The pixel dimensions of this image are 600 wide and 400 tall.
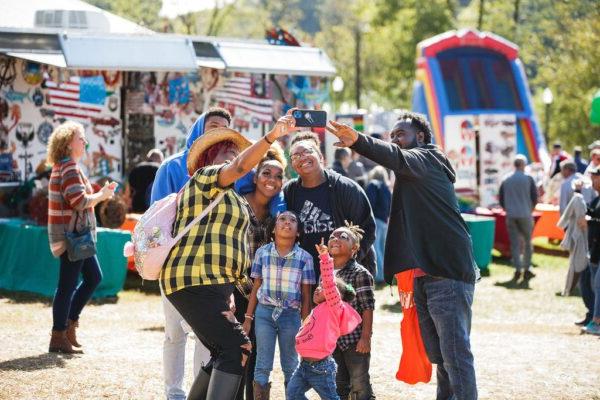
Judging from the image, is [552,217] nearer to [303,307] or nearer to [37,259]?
[37,259]

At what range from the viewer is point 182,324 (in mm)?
6289

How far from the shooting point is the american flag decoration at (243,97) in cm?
1606

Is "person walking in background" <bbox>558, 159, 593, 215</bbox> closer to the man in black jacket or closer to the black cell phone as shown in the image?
the man in black jacket

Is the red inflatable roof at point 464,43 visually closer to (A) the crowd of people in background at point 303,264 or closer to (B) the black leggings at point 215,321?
(A) the crowd of people in background at point 303,264

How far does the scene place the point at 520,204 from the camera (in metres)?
15.4

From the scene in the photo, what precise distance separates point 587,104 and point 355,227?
27.1 m

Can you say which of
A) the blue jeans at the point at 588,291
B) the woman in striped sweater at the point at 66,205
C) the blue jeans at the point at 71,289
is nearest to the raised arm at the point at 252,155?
the woman in striped sweater at the point at 66,205

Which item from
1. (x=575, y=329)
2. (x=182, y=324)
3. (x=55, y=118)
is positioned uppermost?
(x=55, y=118)

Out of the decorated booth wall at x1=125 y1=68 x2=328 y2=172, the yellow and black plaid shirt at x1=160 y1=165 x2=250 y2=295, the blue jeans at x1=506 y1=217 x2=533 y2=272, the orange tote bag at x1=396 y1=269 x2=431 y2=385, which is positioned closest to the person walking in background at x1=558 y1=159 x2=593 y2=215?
the blue jeans at x1=506 y1=217 x2=533 y2=272

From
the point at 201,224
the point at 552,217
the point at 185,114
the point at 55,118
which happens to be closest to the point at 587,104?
the point at 552,217

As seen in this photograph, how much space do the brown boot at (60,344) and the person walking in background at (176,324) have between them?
8.40 feet

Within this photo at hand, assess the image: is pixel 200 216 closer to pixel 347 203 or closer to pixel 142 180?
pixel 347 203

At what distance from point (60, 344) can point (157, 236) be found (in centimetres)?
384

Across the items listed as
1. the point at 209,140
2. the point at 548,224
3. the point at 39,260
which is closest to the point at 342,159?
the point at 39,260
